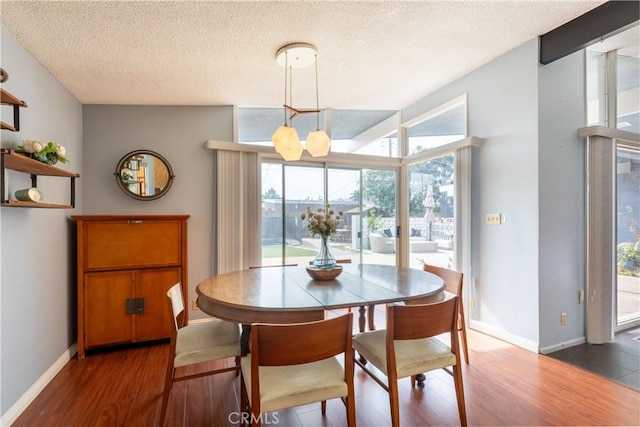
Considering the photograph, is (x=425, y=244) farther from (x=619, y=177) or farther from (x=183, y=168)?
(x=183, y=168)

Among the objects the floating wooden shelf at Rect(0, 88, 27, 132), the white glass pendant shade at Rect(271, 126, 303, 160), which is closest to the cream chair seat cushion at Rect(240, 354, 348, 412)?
the white glass pendant shade at Rect(271, 126, 303, 160)

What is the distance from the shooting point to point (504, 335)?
9.86 ft

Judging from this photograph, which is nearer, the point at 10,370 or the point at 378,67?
the point at 10,370

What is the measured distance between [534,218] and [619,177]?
4.41ft

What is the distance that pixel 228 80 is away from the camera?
3102mm

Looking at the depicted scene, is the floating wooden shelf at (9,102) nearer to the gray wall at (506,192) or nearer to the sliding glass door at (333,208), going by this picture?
the sliding glass door at (333,208)

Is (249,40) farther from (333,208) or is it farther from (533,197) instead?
(533,197)

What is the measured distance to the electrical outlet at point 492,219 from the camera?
308cm

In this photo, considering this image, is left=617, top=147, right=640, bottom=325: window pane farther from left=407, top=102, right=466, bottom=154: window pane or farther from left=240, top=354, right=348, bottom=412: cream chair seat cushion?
left=240, top=354, right=348, bottom=412: cream chair seat cushion

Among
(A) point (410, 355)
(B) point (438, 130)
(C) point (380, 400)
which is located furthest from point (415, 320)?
(B) point (438, 130)

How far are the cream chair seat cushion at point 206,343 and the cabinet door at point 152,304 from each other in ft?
3.62

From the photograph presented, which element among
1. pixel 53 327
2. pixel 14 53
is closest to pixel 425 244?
pixel 53 327

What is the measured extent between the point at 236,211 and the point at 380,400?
247cm

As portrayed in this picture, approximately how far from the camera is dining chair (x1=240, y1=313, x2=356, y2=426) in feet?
4.23
